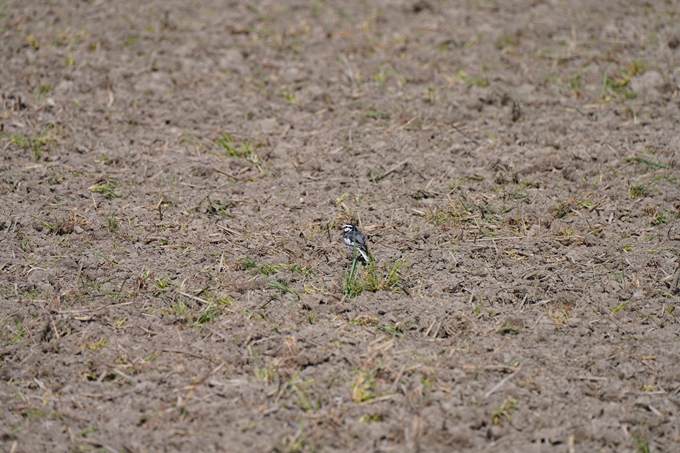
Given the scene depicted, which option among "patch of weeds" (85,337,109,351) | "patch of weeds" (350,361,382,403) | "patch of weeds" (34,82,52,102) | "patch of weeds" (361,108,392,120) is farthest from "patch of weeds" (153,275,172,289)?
"patch of weeds" (34,82,52,102)

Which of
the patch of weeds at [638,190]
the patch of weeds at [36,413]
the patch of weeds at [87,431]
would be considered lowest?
the patch of weeds at [87,431]

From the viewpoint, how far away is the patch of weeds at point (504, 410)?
2754 millimetres

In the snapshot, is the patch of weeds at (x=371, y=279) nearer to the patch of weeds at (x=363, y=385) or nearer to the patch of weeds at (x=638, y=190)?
the patch of weeds at (x=363, y=385)

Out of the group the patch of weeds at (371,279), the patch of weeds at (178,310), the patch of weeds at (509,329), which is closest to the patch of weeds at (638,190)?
the patch of weeds at (509,329)

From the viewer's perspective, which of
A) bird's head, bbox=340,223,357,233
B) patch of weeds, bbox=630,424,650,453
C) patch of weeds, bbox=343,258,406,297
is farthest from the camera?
bird's head, bbox=340,223,357,233

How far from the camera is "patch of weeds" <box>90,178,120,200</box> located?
3.91m

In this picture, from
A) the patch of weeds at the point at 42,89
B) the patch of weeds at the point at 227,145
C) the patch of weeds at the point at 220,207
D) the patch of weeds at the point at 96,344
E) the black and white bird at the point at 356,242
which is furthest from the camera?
the patch of weeds at the point at 42,89

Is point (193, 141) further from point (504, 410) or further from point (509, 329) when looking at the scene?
point (504, 410)

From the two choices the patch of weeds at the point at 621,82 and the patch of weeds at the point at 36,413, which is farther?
the patch of weeds at the point at 621,82

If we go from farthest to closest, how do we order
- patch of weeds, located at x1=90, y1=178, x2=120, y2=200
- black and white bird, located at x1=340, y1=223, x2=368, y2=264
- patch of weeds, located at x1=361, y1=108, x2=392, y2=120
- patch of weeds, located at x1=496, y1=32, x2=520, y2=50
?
patch of weeds, located at x1=496, y1=32, x2=520, y2=50 < patch of weeds, located at x1=361, y1=108, x2=392, y2=120 < patch of weeds, located at x1=90, y1=178, x2=120, y2=200 < black and white bird, located at x1=340, y1=223, x2=368, y2=264

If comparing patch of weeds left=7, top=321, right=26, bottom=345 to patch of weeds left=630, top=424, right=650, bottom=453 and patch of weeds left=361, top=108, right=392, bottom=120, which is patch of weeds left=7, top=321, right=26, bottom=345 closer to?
patch of weeds left=361, top=108, right=392, bottom=120

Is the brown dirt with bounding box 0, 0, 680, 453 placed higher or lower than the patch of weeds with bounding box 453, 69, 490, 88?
lower

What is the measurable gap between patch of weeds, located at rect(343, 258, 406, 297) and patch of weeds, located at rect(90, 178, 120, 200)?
1.51 m

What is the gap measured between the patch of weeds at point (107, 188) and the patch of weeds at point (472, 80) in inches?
97.5
